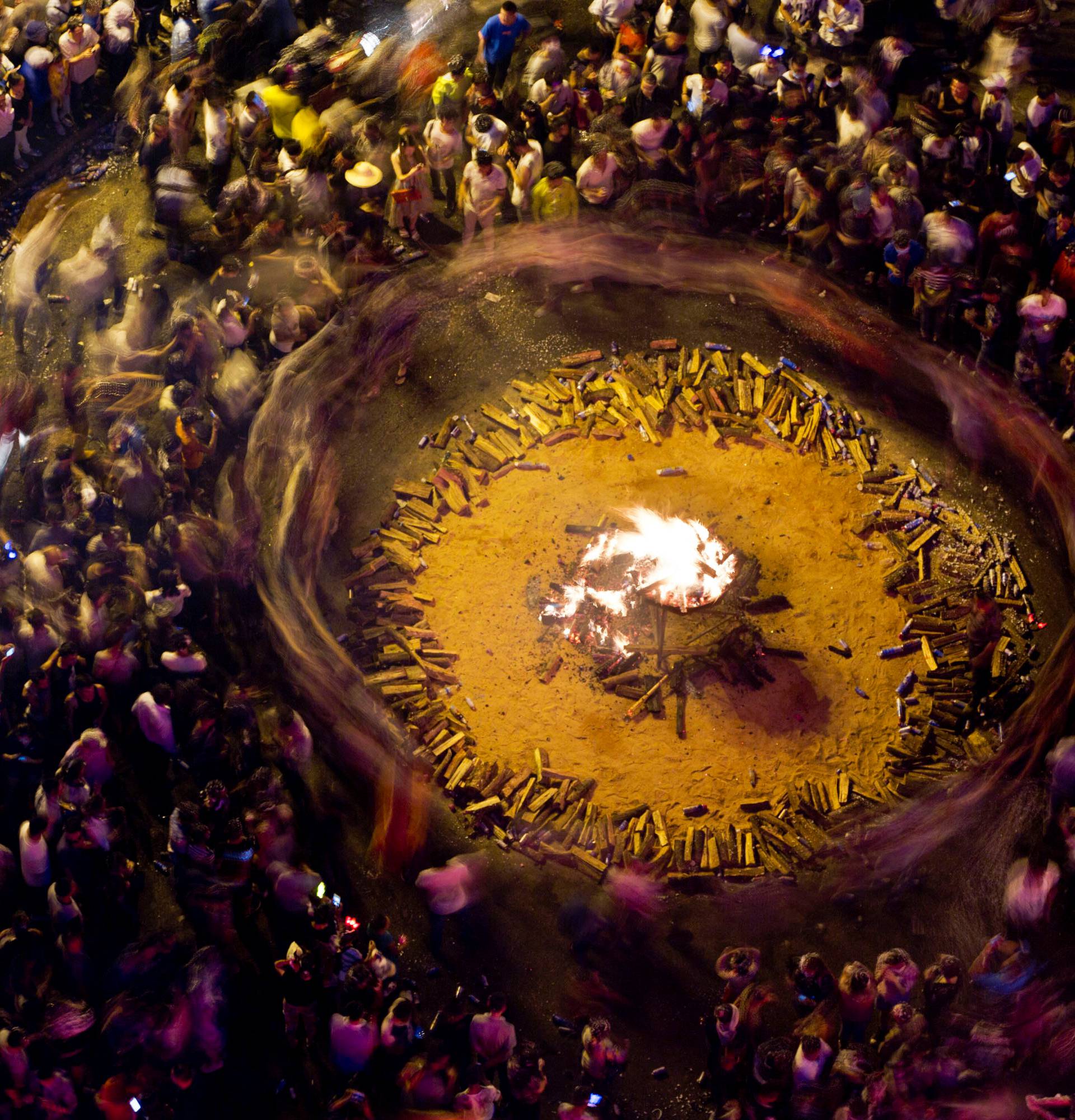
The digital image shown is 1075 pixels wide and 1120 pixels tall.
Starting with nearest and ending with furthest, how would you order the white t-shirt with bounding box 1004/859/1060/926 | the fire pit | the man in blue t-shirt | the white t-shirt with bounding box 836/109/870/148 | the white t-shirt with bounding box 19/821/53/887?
the white t-shirt with bounding box 1004/859/1060/926 < the white t-shirt with bounding box 19/821/53/887 < the fire pit < the white t-shirt with bounding box 836/109/870/148 < the man in blue t-shirt

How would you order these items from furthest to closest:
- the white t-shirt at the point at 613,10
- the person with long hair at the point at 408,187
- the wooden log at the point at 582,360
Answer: the white t-shirt at the point at 613,10
the person with long hair at the point at 408,187
the wooden log at the point at 582,360

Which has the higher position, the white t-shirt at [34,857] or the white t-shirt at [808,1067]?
the white t-shirt at [34,857]

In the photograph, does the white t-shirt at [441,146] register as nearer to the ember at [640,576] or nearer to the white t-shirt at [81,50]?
the white t-shirt at [81,50]

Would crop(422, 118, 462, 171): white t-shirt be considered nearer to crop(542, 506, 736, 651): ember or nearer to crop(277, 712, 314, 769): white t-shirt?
crop(542, 506, 736, 651): ember

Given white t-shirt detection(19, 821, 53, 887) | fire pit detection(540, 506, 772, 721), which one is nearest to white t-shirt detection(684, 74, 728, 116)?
fire pit detection(540, 506, 772, 721)

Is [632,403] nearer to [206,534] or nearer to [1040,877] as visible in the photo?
[206,534]

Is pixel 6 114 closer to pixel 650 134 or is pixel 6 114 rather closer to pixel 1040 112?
pixel 650 134

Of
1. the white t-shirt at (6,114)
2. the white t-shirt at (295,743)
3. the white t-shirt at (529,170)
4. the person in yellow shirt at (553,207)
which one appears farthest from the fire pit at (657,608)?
the white t-shirt at (6,114)
